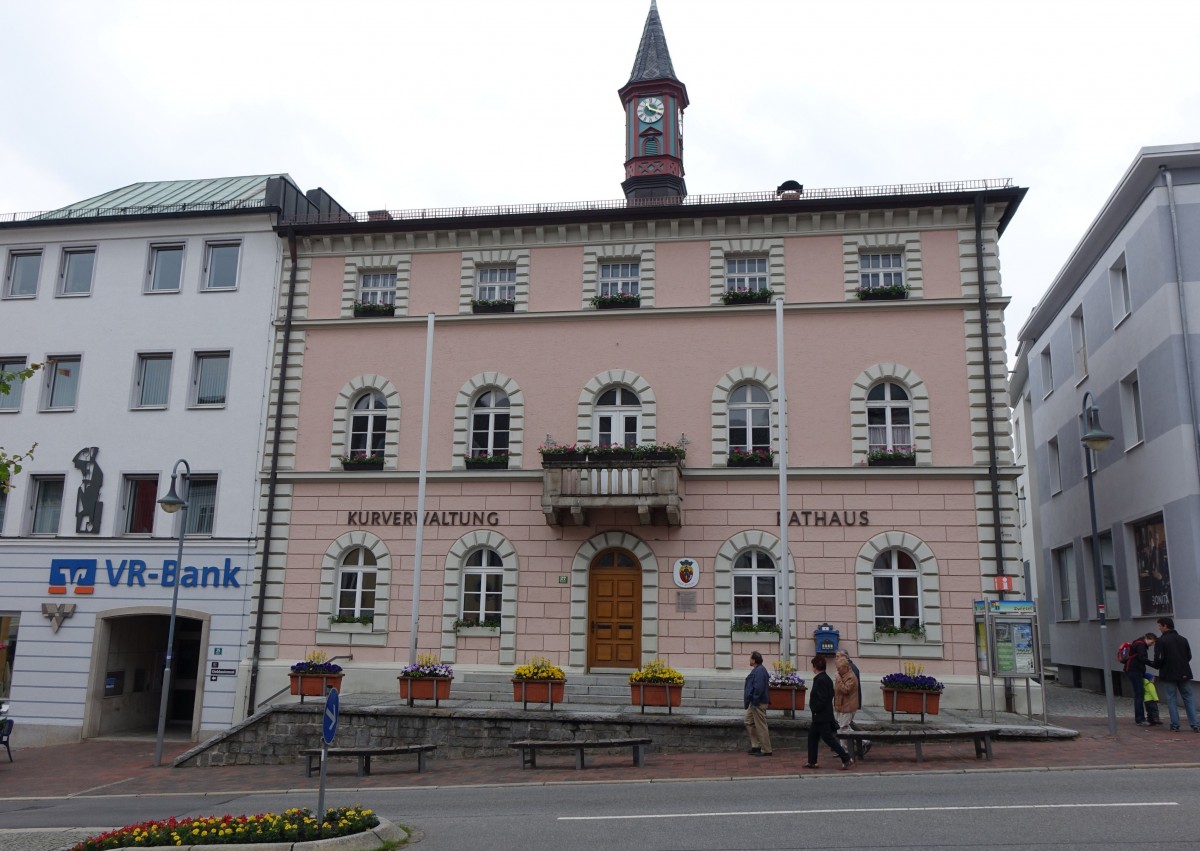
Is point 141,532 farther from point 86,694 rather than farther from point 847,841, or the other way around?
point 847,841

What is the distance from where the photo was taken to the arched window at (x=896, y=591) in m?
23.4

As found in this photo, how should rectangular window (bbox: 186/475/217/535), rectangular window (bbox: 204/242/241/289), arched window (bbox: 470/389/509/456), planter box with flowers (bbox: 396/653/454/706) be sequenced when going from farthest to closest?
1. rectangular window (bbox: 204/242/241/289)
2. rectangular window (bbox: 186/475/217/535)
3. arched window (bbox: 470/389/509/456)
4. planter box with flowers (bbox: 396/653/454/706)

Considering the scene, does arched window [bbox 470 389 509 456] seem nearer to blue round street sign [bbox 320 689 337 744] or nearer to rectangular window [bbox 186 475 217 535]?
rectangular window [bbox 186 475 217 535]

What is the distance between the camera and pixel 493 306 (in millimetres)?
26641

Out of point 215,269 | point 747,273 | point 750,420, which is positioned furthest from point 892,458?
point 215,269

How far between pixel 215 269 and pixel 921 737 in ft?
73.3

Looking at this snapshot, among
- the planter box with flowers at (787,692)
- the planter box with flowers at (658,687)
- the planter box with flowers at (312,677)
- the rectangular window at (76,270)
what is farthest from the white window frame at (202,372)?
the planter box with flowers at (787,692)

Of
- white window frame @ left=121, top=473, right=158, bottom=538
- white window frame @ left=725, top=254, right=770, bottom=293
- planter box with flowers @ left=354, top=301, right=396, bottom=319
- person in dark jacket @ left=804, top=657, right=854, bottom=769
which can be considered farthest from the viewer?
white window frame @ left=121, top=473, right=158, bottom=538

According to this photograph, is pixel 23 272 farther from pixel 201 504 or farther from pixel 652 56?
pixel 652 56

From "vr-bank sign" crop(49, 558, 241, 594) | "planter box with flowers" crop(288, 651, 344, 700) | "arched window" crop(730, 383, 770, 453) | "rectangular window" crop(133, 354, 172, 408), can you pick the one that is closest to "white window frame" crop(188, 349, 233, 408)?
"rectangular window" crop(133, 354, 172, 408)

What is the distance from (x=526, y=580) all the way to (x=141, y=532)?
427 inches

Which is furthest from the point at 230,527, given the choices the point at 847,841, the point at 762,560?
the point at 847,841

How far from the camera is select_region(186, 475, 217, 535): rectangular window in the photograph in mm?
26938

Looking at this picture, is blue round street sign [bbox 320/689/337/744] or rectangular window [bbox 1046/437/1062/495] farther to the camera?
rectangular window [bbox 1046/437/1062/495]
